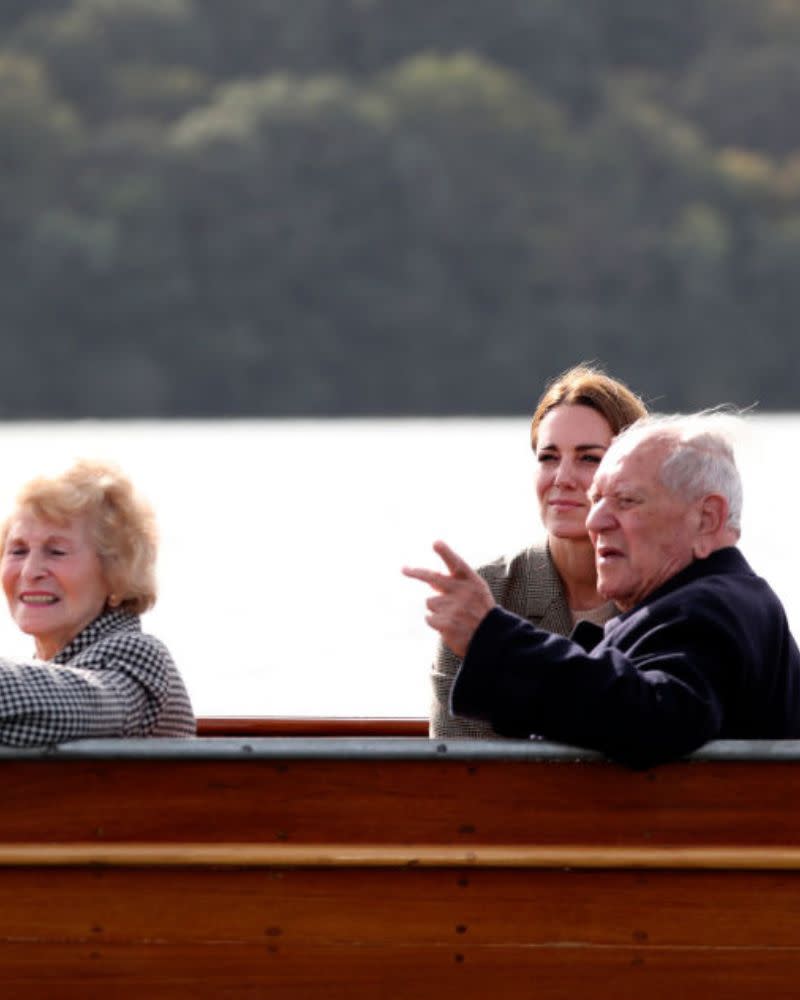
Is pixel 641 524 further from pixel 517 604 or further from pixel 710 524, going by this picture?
pixel 517 604

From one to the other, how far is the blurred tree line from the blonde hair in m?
30.9

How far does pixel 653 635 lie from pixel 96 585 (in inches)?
39.2

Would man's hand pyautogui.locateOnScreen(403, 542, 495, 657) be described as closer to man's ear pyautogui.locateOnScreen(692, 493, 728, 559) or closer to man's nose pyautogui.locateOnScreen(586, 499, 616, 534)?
man's nose pyautogui.locateOnScreen(586, 499, 616, 534)

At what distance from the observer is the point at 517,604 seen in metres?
4.36

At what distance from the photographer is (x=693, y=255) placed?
3731 cm

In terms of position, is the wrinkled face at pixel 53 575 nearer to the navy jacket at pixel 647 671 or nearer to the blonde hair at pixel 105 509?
the blonde hair at pixel 105 509

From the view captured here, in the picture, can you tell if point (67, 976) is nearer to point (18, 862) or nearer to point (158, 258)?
point (18, 862)

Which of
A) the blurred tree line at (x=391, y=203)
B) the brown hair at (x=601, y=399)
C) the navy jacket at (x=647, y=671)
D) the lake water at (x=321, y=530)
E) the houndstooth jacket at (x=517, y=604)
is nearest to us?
the navy jacket at (x=647, y=671)

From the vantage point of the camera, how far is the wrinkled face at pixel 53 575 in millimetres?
3641

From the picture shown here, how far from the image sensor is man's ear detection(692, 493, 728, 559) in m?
3.48

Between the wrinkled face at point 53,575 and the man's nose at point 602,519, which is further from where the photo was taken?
the wrinkled face at point 53,575

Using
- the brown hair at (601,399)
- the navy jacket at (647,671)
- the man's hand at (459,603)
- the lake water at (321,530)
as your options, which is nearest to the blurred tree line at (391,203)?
the lake water at (321,530)

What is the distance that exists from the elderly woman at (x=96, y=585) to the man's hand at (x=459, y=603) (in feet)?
1.83

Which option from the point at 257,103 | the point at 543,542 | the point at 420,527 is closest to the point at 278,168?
the point at 257,103
